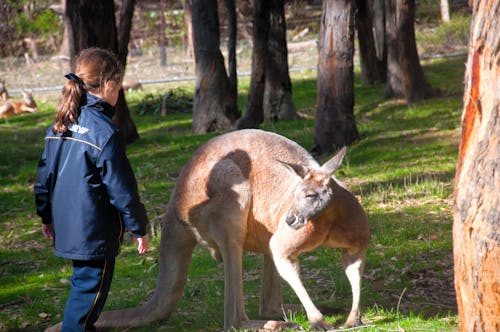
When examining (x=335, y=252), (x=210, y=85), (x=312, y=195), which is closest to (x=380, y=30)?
(x=210, y=85)

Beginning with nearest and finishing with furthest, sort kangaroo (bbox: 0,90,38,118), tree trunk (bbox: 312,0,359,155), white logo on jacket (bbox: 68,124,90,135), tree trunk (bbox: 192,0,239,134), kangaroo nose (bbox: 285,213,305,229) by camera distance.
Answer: white logo on jacket (bbox: 68,124,90,135) < kangaroo nose (bbox: 285,213,305,229) < tree trunk (bbox: 312,0,359,155) < tree trunk (bbox: 192,0,239,134) < kangaroo (bbox: 0,90,38,118)

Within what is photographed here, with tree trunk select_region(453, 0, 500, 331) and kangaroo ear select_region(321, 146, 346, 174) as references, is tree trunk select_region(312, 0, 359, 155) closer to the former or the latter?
kangaroo ear select_region(321, 146, 346, 174)

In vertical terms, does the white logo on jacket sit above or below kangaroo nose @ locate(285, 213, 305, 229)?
above

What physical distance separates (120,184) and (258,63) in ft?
27.7

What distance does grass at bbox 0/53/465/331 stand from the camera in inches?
215

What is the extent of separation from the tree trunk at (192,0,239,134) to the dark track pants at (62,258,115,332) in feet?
29.1

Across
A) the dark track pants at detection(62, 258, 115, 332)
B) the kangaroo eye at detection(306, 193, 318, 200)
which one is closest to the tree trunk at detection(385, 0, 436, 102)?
the kangaroo eye at detection(306, 193, 318, 200)

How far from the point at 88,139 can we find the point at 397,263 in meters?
3.15

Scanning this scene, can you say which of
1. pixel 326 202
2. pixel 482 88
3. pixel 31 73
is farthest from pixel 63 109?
pixel 31 73

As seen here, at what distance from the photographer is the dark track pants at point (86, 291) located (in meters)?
4.36

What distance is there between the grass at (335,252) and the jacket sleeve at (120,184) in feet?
4.08

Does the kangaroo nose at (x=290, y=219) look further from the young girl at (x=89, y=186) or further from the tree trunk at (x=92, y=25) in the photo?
the tree trunk at (x=92, y=25)

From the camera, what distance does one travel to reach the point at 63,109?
167 inches

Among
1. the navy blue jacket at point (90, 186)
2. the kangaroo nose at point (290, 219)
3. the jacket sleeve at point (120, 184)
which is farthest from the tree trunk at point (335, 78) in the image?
the jacket sleeve at point (120, 184)
